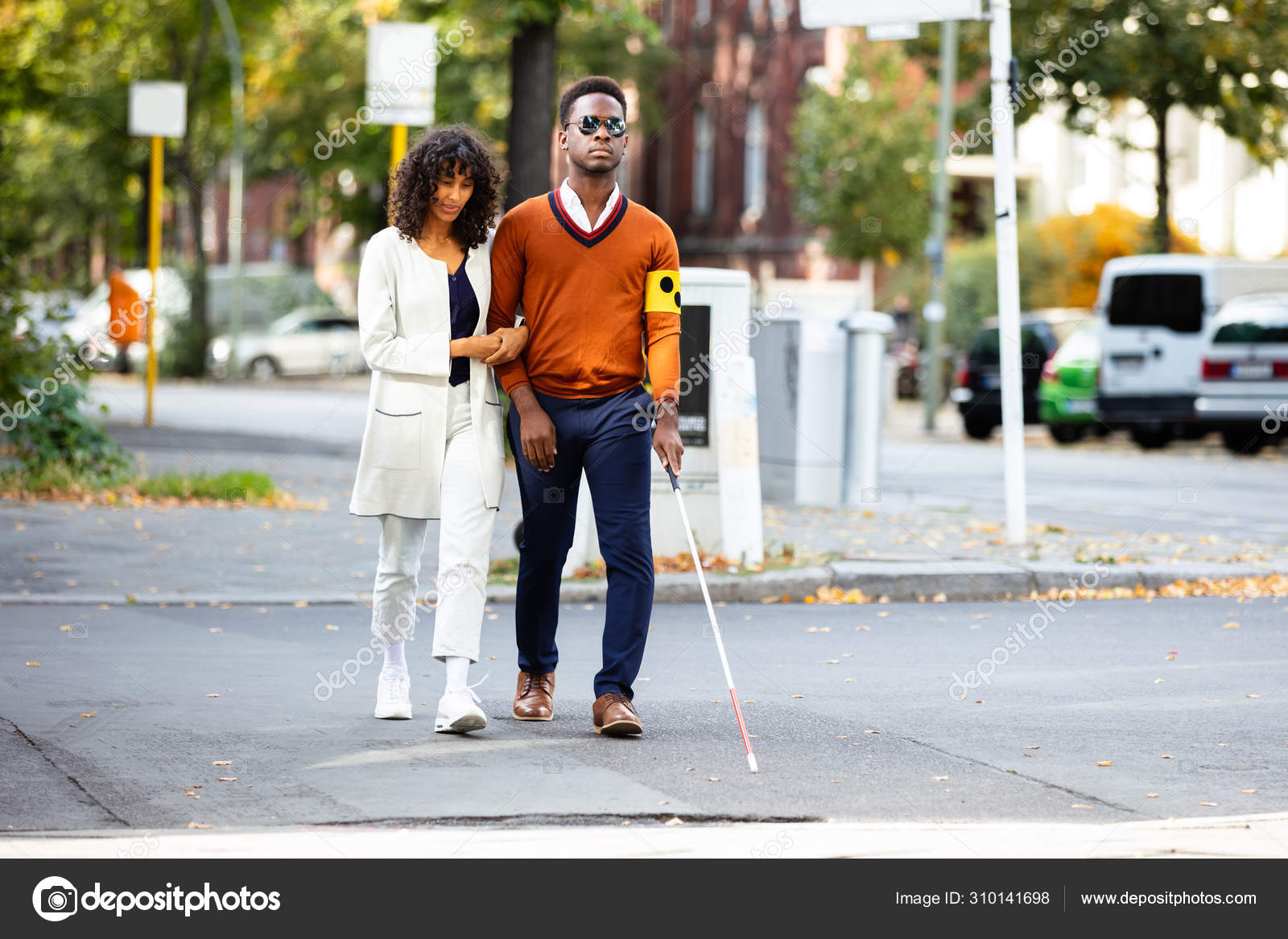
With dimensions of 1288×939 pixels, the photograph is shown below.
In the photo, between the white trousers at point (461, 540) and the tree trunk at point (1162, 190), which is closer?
the white trousers at point (461, 540)

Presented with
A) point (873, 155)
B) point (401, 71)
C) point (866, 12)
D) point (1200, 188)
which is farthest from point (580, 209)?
point (1200, 188)

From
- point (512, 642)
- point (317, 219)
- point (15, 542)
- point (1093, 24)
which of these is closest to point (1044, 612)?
point (512, 642)

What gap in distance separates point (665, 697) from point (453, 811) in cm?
201

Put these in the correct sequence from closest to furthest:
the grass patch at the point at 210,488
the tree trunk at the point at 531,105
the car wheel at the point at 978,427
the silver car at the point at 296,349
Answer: the grass patch at the point at 210,488 < the tree trunk at the point at 531,105 < the car wheel at the point at 978,427 < the silver car at the point at 296,349

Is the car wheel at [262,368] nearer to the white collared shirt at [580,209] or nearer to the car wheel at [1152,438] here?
the car wheel at [1152,438]

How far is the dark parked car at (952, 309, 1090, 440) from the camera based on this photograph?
87.9 feet

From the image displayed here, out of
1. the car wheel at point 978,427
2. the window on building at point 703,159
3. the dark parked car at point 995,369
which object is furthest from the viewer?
the window on building at point 703,159

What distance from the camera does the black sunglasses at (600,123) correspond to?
19.1ft

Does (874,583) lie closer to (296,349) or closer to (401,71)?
(401,71)

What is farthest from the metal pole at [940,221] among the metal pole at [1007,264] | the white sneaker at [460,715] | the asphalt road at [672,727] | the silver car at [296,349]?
the white sneaker at [460,715]

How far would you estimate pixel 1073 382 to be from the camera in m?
25.5

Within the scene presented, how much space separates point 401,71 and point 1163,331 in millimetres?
14212

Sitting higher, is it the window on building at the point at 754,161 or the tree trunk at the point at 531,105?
the window on building at the point at 754,161

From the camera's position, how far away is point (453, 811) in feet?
16.1
